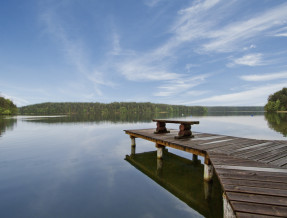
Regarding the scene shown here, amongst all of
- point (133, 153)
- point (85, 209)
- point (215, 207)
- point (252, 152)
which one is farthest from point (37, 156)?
point (252, 152)

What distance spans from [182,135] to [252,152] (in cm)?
379

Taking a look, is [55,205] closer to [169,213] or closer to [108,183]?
[108,183]

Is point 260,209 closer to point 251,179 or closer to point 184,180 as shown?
point 251,179

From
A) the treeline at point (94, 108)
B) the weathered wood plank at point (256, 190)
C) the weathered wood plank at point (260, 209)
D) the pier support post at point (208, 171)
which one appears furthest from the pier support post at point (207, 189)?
the treeline at point (94, 108)

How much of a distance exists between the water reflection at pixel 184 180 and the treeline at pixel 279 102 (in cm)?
11483

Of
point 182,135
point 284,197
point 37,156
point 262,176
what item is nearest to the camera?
point 284,197

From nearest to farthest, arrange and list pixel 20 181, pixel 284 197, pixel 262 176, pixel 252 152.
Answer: pixel 284 197, pixel 262 176, pixel 252 152, pixel 20 181

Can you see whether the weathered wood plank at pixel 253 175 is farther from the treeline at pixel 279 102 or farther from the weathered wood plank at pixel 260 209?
the treeline at pixel 279 102

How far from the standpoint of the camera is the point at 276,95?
104m

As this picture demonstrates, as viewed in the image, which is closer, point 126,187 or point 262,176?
point 262,176

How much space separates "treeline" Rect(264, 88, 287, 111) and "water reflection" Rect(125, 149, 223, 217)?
377 ft

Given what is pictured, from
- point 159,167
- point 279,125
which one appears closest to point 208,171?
point 159,167

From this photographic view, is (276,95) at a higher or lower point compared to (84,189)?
higher

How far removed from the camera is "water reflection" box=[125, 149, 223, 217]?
5.81 m
